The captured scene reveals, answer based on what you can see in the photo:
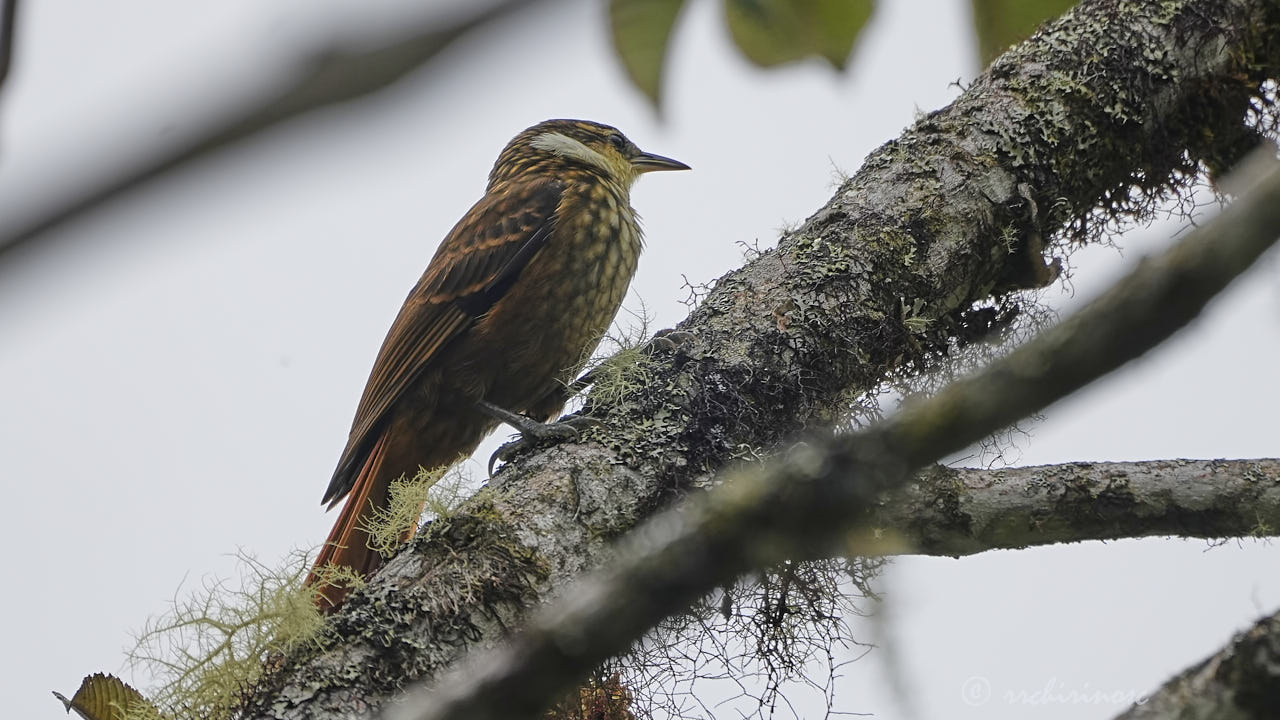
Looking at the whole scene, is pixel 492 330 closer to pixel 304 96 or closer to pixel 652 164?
pixel 652 164

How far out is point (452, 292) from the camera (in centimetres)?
397

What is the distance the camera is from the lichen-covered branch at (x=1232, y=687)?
3.85 feet

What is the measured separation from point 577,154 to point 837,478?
3890 mm

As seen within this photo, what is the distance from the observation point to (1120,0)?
3.09 meters

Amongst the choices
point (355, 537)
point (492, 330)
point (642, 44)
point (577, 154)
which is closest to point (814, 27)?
point (642, 44)

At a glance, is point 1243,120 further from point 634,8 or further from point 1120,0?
point 634,8

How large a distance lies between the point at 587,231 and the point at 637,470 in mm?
1732

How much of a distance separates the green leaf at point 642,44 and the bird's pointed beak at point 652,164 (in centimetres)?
297

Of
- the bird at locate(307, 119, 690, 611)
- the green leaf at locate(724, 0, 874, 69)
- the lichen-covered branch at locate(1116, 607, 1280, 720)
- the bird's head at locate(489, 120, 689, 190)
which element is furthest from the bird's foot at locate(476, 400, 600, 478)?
the bird's head at locate(489, 120, 689, 190)

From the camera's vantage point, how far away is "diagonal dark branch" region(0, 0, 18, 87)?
63cm

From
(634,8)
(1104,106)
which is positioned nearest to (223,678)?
(634,8)

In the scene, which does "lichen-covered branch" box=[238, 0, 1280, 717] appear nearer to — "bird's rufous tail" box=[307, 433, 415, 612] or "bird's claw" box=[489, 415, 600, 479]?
"bird's claw" box=[489, 415, 600, 479]

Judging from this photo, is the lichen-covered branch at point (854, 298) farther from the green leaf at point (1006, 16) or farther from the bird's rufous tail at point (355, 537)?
the green leaf at point (1006, 16)

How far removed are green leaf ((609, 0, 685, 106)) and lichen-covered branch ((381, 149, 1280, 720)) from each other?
1.08 metres
